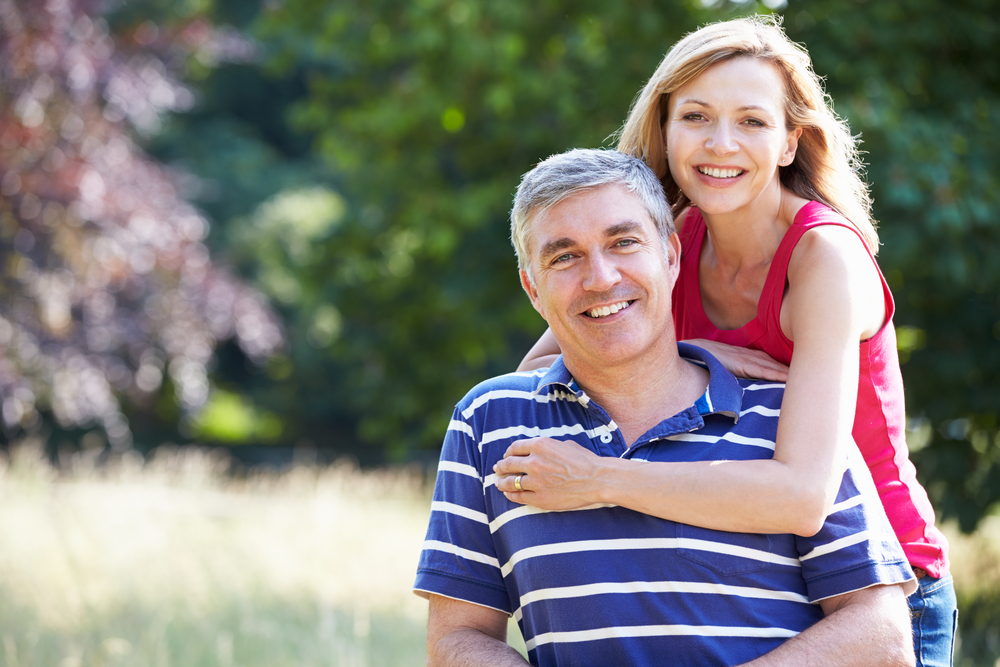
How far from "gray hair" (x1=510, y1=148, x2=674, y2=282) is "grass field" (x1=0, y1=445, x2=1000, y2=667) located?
2804mm

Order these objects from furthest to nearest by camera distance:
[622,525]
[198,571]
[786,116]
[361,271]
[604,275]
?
[361,271] < [198,571] < [786,116] < [604,275] < [622,525]

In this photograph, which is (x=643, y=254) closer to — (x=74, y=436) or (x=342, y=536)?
(x=342, y=536)

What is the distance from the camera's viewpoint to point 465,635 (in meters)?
1.96

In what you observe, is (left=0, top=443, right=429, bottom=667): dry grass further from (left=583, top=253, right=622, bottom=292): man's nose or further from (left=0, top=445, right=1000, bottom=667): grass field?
(left=583, top=253, right=622, bottom=292): man's nose

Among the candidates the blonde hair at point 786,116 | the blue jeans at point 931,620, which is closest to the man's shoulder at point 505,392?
the blonde hair at point 786,116

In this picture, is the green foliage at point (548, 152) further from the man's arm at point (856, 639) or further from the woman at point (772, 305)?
the man's arm at point (856, 639)

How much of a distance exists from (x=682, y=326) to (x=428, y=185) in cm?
461

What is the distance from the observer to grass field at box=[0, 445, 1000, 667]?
438cm

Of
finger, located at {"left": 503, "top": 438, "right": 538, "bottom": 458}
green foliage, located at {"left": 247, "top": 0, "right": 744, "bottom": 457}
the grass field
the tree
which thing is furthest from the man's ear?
the tree

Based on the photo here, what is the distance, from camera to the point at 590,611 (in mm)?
1891

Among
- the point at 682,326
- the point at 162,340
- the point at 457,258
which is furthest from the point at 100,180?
the point at 682,326

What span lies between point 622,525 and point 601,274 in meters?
0.54

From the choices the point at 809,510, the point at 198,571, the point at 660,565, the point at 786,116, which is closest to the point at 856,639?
the point at 809,510

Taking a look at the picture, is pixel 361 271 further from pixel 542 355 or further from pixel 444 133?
pixel 542 355
